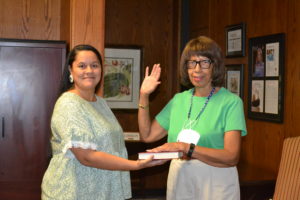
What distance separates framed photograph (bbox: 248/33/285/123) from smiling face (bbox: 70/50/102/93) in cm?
222

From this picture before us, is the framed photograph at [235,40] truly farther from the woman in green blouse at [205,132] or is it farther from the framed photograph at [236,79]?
the woman in green blouse at [205,132]

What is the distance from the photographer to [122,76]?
6.11 m

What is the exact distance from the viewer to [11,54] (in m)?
3.10

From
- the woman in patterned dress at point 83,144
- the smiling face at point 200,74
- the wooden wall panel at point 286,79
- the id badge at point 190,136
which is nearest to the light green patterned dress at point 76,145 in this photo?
the woman in patterned dress at point 83,144

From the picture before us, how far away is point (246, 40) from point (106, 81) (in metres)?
2.05

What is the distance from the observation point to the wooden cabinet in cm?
310

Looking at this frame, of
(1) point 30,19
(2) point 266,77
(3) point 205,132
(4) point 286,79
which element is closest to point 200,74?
(3) point 205,132

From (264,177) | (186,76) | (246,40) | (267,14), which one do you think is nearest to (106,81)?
(246,40)

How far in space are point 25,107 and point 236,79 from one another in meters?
2.44

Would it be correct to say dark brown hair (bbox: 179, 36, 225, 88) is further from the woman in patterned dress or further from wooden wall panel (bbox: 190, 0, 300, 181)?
wooden wall panel (bbox: 190, 0, 300, 181)

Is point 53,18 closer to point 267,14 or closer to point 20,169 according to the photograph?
point 20,169

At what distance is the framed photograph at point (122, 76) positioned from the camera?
6.07m

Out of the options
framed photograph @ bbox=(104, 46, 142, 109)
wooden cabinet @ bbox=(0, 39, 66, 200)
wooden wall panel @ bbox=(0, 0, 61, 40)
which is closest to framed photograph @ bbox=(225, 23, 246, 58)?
framed photograph @ bbox=(104, 46, 142, 109)

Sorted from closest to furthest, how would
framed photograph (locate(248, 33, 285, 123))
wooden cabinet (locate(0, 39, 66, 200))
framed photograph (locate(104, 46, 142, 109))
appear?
wooden cabinet (locate(0, 39, 66, 200))
framed photograph (locate(248, 33, 285, 123))
framed photograph (locate(104, 46, 142, 109))
